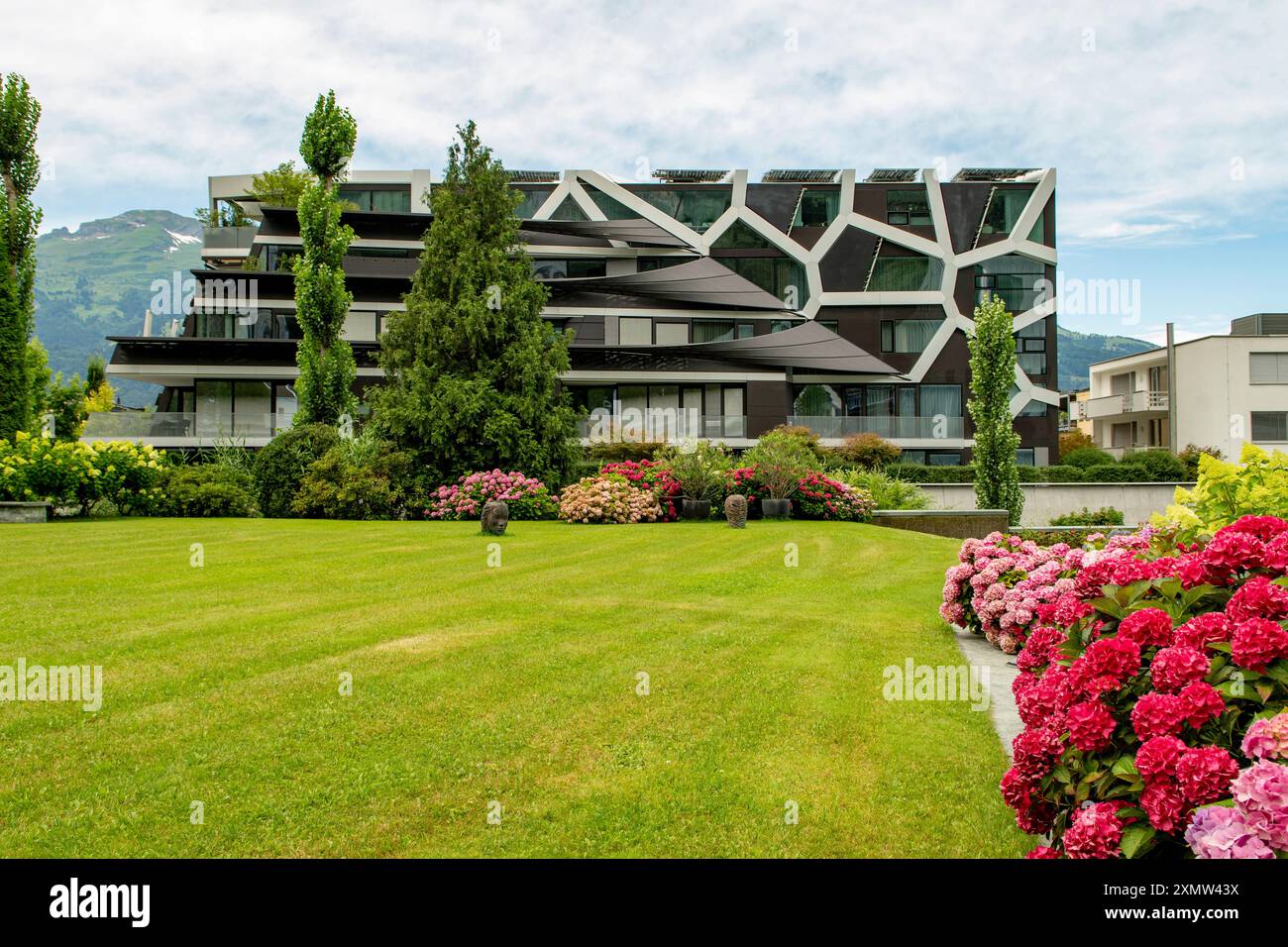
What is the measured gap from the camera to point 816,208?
166ft

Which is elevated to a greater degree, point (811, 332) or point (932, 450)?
point (811, 332)

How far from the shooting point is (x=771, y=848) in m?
4.09

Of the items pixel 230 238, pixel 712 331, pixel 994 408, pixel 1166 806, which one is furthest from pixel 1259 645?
pixel 230 238

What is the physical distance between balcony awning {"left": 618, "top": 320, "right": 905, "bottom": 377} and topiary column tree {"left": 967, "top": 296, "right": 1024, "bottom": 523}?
24.4 metres

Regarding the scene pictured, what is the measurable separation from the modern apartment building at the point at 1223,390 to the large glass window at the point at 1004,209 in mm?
13715

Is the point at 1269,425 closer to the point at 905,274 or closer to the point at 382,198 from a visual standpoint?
the point at 905,274

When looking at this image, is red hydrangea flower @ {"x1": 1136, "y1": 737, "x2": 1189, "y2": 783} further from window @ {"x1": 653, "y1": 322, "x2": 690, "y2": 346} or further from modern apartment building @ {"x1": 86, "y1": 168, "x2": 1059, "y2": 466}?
window @ {"x1": 653, "y1": 322, "x2": 690, "y2": 346}

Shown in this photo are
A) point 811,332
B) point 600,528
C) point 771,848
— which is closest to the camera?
point 771,848

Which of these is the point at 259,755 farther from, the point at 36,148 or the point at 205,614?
the point at 36,148

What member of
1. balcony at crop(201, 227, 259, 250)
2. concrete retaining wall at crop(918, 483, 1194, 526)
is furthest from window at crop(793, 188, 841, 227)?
balcony at crop(201, 227, 259, 250)

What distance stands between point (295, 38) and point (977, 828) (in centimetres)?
1337

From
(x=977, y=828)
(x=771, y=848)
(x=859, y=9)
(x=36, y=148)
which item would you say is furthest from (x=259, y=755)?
(x=36, y=148)

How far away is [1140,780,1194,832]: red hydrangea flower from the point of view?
9.46 feet
